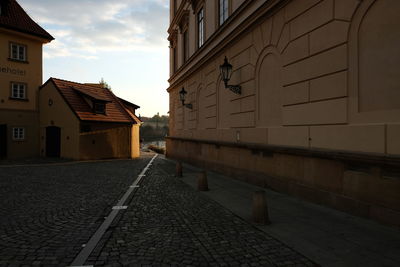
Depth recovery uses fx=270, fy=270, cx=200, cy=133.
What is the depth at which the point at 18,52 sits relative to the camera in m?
21.5

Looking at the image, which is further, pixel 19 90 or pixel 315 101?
pixel 19 90

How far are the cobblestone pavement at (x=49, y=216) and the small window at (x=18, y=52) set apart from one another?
14.9 metres

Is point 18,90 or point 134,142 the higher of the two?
point 18,90

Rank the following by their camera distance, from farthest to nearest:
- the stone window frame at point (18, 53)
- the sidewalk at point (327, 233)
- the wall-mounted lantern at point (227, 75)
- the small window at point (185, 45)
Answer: the stone window frame at point (18, 53) → the small window at point (185, 45) → the wall-mounted lantern at point (227, 75) → the sidewalk at point (327, 233)

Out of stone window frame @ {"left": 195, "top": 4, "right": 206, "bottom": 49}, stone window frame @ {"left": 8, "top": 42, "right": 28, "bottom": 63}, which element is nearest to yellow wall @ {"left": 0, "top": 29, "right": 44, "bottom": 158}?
stone window frame @ {"left": 8, "top": 42, "right": 28, "bottom": 63}

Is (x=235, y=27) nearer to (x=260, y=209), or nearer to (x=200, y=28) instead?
(x=200, y=28)

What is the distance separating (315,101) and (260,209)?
3.32 metres

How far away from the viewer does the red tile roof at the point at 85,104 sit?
2105 cm

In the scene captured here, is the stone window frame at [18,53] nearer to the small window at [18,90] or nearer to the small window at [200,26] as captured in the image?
the small window at [18,90]

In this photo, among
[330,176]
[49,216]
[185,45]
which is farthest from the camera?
[185,45]

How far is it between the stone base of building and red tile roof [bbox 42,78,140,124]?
48.2 feet

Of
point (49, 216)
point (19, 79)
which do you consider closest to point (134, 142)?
point (19, 79)

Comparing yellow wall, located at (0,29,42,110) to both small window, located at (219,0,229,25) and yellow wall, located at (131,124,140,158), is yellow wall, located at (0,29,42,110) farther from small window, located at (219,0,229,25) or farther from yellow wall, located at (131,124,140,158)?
small window, located at (219,0,229,25)

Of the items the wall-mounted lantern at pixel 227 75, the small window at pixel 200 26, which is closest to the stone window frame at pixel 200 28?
the small window at pixel 200 26
